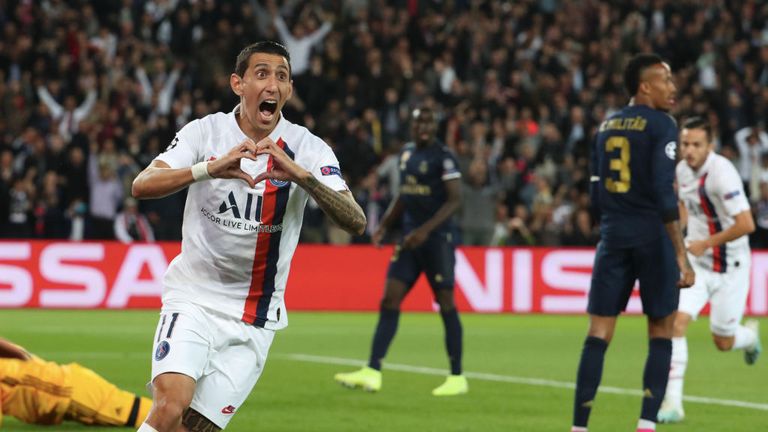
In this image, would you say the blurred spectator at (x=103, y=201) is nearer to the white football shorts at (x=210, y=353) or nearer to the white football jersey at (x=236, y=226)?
the white football jersey at (x=236, y=226)

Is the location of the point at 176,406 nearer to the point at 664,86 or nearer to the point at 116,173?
the point at 664,86

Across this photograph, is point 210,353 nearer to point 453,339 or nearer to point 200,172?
point 200,172

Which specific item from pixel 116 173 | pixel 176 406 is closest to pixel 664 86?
pixel 176 406

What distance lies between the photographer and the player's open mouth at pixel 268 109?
6266mm

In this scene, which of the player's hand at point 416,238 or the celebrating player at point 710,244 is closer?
the celebrating player at point 710,244

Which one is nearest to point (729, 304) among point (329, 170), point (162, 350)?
point (329, 170)

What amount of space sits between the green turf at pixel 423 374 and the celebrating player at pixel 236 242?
9.95ft

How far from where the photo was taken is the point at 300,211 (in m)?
6.50

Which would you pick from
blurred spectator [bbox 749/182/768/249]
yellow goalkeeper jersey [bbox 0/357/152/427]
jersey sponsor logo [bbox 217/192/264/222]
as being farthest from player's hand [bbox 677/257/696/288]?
blurred spectator [bbox 749/182/768/249]

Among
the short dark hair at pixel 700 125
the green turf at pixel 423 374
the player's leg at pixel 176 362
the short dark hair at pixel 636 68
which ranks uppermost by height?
the short dark hair at pixel 636 68

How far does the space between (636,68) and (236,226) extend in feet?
10.4

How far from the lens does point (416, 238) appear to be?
465 inches

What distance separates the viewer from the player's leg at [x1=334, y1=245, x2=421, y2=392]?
11.6m

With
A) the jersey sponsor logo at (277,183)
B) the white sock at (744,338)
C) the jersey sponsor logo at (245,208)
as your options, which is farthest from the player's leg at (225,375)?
the white sock at (744,338)
